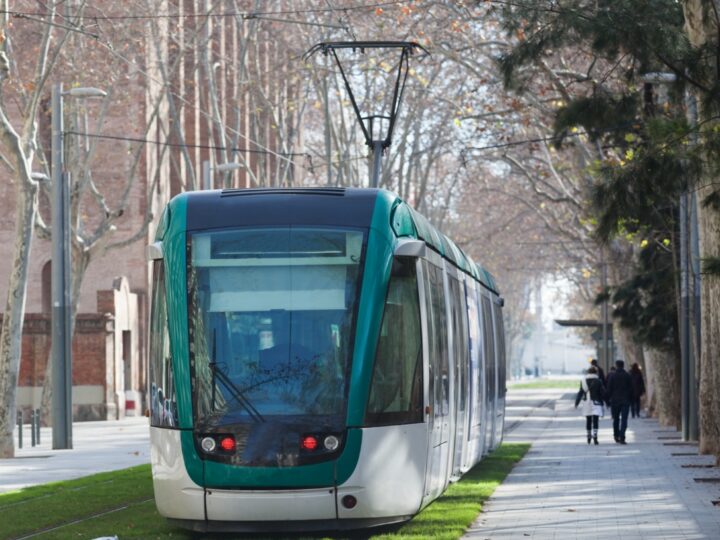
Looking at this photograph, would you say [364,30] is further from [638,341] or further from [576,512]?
[576,512]

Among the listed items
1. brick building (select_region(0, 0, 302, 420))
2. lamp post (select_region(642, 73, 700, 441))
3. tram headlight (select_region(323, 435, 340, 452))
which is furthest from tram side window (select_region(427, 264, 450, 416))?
brick building (select_region(0, 0, 302, 420))

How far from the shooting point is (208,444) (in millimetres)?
12914

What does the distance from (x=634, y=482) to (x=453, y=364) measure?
5.90m

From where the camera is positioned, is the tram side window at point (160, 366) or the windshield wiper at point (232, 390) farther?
the tram side window at point (160, 366)

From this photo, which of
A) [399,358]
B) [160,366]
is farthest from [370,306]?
[160,366]

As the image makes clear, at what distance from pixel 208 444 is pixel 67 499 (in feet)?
19.2

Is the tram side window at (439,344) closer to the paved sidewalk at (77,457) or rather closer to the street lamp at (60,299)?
the paved sidewalk at (77,457)

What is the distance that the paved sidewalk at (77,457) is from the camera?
23062mm

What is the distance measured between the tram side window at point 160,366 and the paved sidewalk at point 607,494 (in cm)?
286

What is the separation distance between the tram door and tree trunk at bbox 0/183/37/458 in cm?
1286

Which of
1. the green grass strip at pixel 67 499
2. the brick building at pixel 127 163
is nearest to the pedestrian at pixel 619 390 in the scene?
the green grass strip at pixel 67 499

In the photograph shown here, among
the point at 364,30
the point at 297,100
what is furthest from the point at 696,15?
the point at 297,100

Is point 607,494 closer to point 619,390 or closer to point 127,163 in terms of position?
point 619,390

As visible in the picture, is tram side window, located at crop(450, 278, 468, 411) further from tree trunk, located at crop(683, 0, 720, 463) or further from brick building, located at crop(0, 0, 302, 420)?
brick building, located at crop(0, 0, 302, 420)
